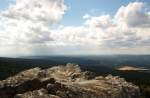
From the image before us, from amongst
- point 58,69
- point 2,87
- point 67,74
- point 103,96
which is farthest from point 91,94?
point 58,69

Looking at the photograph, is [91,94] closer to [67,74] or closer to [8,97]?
[8,97]

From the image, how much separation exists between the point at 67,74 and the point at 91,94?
22.2m

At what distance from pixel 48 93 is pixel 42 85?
161 inches

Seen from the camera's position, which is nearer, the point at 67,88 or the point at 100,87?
the point at 67,88

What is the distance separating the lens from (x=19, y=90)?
3416 centimetres

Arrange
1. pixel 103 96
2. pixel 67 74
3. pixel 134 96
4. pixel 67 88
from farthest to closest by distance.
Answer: pixel 67 74 < pixel 134 96 < pixel 103 96 < pixel 67 88

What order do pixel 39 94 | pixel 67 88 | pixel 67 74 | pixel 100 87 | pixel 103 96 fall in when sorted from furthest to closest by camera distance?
1. pixel 67 74
2. pixel 100 87
3. pixel 103 96
4. pixel 67 88
5. pixel 39 94

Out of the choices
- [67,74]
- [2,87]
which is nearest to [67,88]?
[2,87]

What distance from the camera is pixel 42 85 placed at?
34.8 metres

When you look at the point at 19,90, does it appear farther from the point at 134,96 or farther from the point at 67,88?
the point at 134,96

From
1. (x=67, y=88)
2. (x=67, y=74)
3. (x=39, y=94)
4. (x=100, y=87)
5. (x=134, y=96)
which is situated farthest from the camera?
(x=67, y=74)

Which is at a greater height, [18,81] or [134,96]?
[18,81]

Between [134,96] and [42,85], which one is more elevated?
[42,85]

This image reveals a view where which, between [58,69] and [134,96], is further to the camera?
[58,69]
